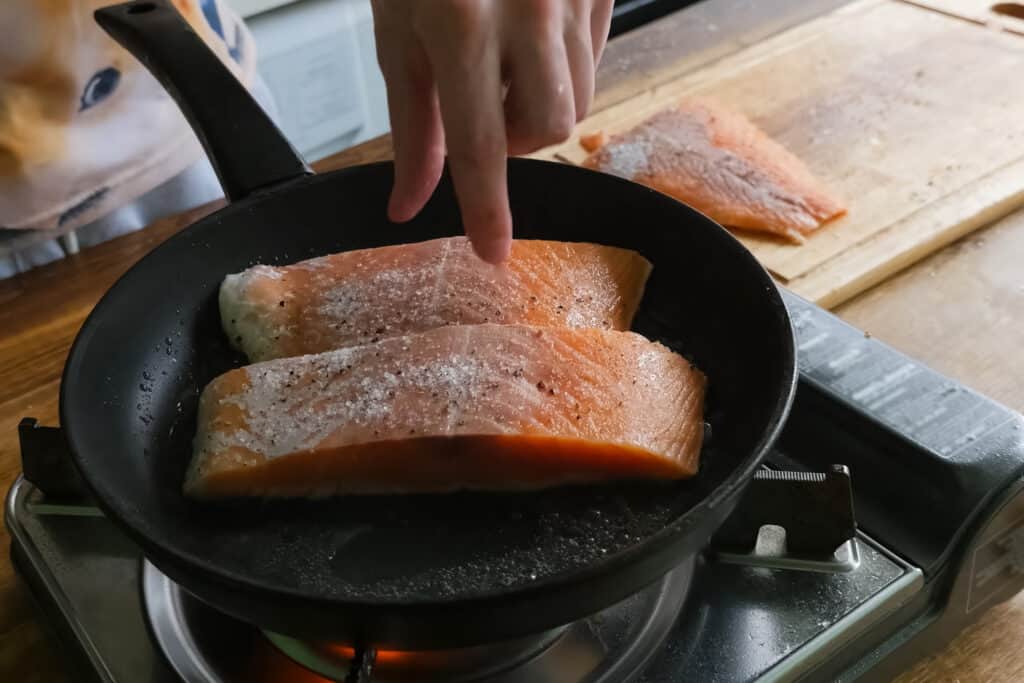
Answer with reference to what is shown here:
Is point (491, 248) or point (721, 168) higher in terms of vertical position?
point (491, 248)

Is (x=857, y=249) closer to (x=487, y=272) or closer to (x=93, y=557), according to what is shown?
(x=487, y=272)

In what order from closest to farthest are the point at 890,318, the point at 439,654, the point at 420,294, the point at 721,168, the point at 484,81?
1. the point at 484,81
2. the point at 439,654
3. the point at 420,294
4. the point at 890,318
5. the point at 721,168

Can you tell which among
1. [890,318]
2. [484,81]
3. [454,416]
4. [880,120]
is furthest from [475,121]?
[880,120]

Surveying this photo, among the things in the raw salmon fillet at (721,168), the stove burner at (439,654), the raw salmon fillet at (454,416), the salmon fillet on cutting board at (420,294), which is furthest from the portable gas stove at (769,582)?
the raw salmon fillet at (721,168)

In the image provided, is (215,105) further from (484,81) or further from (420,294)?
(484,81)

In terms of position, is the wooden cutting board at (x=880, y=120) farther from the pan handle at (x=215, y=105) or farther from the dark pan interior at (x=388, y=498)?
the pan handle at (x=215, y=105)
